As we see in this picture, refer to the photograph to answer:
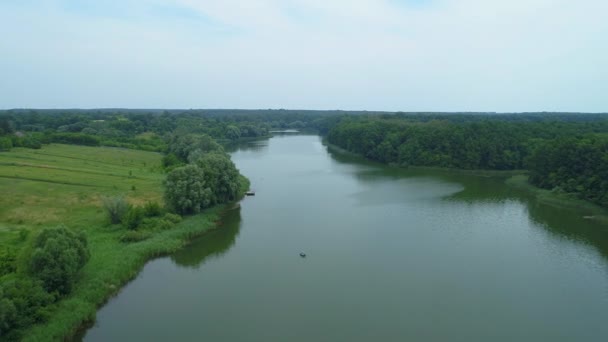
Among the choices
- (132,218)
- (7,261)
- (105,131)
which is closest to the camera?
(7,261)

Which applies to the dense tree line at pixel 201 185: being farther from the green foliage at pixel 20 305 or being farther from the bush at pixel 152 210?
the green foliage at pixel 20 305

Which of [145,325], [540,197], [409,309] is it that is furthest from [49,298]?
[540,197]

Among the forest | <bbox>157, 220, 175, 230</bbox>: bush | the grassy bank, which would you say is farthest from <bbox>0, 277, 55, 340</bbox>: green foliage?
<bbox>157, 220, 175, 230</bbox>: bush

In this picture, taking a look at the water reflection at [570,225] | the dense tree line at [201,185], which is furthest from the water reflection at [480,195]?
the dense tree line at [201,185]

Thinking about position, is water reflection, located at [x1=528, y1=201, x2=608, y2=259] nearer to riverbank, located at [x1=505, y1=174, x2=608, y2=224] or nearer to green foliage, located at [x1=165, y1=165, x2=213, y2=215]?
riverbank, located at [x1=505, y1=174, x2=608, y2=224]

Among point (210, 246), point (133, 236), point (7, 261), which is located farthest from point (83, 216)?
point (7, 261)

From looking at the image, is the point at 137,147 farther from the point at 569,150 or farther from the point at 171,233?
the point at 569,150

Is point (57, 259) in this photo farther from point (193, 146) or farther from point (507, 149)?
point (507, 149)

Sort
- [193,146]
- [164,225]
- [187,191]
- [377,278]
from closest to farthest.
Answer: [377,278]
[164,225]
[187,191]
[193,146]
